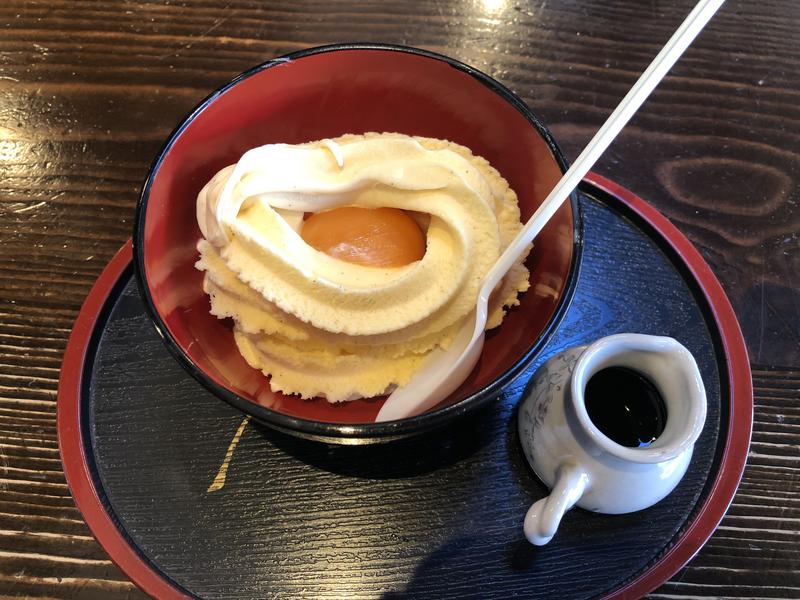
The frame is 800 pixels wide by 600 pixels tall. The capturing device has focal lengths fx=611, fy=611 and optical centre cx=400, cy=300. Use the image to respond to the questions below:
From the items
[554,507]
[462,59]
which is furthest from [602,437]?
[462,59]

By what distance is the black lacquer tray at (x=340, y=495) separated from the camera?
1.14 meters

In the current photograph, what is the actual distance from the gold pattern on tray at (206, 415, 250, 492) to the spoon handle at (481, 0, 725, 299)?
57cm

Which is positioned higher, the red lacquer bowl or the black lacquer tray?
the red lacquer bowl

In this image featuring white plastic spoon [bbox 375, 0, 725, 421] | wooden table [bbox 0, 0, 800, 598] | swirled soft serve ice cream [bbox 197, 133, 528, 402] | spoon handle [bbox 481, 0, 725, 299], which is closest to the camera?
spoon handle [bbox 481, 0, 725, 299]

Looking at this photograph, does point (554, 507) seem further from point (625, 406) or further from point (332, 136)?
point (332, 136)

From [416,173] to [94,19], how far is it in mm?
1261

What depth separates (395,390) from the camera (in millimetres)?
1178

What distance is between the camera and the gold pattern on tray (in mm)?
1206

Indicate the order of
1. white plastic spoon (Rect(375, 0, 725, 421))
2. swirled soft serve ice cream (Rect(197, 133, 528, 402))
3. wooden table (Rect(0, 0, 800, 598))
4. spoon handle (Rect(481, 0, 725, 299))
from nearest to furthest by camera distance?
spoon handle (Rect(481, 0, 725, 299)) → white plastic spoon (Rect(375, 0, 725, 421)) → swirled soft serve ice cream (Rect(197, 133, 528, 402)) → wooden table (Rect(0, 0, 800, 598))

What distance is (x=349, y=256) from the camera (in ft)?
3.92

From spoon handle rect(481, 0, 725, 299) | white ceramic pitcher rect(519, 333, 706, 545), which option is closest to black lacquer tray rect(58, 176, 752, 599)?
white ceramic pitcher rect(519, 333, 706, 545)

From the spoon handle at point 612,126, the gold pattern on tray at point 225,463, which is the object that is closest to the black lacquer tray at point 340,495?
the gold pattern on tray at point 225,463

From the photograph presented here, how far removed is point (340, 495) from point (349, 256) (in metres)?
0.47

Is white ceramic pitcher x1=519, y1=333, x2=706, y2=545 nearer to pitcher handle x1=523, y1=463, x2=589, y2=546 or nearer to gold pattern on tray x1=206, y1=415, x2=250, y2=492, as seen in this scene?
pitcher handle x1=523, y1=463, x2=589, y2=546
